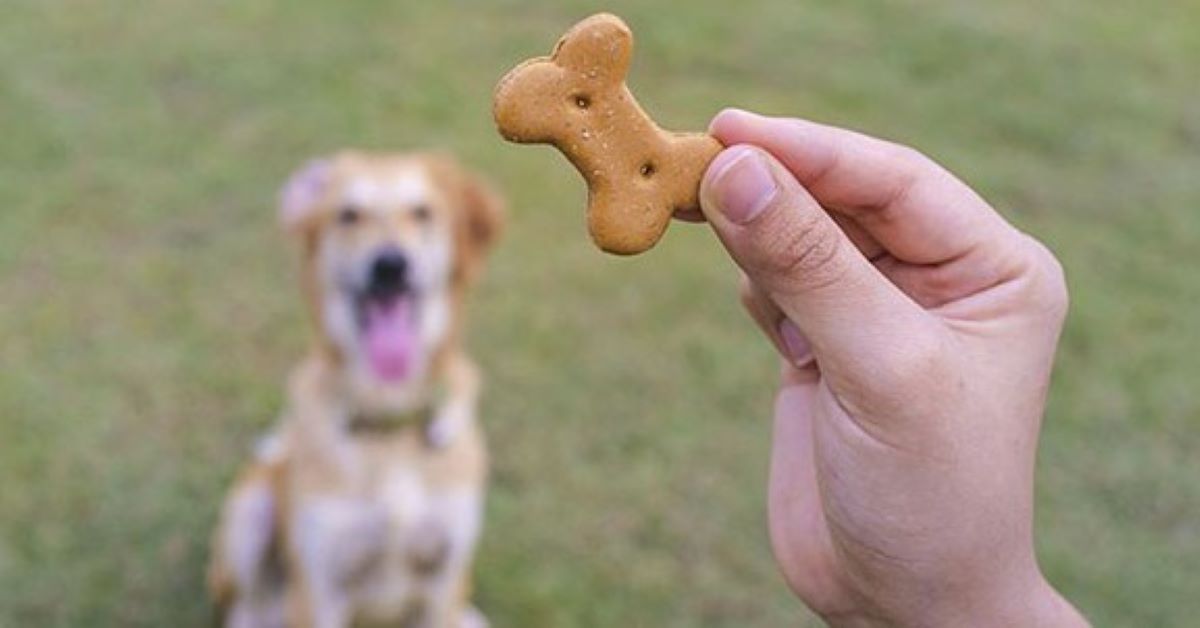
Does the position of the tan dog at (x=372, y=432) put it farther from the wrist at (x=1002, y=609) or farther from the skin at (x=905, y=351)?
the wrist at (x=1002, y=609)

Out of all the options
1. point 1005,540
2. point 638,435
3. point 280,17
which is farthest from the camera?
point 280,17

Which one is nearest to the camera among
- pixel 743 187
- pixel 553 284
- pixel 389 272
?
pixel 743 187

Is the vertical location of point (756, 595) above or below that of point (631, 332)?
below

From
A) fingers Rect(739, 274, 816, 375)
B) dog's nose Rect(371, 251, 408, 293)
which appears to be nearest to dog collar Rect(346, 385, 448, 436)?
dog's nose Rect(371, 251, 408, 293)

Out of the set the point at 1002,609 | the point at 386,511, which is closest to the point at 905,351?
the point at 1002,609

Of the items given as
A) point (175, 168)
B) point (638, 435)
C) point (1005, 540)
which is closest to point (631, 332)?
point (638, 435)

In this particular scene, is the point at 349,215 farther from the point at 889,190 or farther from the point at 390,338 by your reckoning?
the point at 889,190

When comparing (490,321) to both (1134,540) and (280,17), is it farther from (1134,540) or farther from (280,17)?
(280,17)
